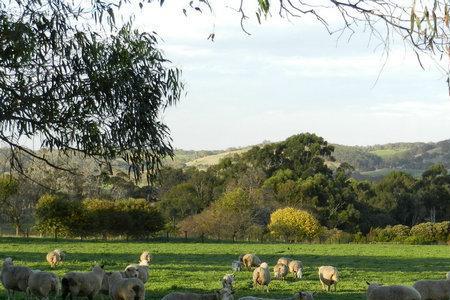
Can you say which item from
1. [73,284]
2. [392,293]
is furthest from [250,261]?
[392,293]

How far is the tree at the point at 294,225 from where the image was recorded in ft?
214

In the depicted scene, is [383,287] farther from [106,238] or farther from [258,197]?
[258,197]

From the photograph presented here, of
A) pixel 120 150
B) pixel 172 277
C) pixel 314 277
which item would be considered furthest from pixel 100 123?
pixel 314 277

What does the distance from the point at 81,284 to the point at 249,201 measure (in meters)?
54.4

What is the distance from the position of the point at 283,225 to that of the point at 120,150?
57539mm

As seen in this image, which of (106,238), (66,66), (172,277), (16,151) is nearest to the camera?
(66,66)

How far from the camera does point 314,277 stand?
78.2 feet

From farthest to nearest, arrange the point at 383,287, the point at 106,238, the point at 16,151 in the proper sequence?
the point at 106,238, the point at 383,287, the point at 16,151

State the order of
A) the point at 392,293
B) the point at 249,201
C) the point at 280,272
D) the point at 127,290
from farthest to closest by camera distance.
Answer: the point at 249,201, the point at 280,272, the point at 127,290, the point at 392,293

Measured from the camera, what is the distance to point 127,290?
14.3 m

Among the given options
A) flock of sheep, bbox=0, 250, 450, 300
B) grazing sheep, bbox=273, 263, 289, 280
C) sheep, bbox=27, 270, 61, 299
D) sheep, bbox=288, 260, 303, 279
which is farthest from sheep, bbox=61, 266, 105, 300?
sheep, bbox=288, 260, 303, 279

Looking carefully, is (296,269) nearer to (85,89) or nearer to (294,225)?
(85,89)

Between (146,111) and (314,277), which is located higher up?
(146,111)

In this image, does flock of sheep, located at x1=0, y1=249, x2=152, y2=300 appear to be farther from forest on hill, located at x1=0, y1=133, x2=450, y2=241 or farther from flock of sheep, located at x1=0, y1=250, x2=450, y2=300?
forest on hill, located at x1=0, y1=133, x2=450, y2=241
